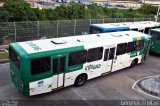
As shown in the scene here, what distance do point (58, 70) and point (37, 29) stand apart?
27.4 feet

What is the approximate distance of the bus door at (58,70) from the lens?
961cm

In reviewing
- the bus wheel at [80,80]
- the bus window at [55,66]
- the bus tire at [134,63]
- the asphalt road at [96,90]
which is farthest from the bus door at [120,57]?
the bus window at [55,66]

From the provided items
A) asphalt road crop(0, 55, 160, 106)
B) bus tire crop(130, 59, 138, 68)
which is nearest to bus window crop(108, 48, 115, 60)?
asphalt road crop(0, 55, 160, 106)

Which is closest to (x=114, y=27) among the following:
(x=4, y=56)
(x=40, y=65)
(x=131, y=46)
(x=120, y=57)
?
(x=131, y=46)

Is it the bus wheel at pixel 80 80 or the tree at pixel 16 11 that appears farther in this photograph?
the tree at pixel 16 11

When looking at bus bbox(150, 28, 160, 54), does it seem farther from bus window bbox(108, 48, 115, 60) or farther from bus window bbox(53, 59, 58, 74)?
bus window bbox(53, 59, 58, 74)

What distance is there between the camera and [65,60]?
9.95 metres

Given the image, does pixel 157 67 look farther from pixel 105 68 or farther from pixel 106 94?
pixel 106 94

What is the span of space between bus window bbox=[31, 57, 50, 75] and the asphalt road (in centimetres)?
→ 166

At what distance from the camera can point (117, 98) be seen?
1055 centimetres

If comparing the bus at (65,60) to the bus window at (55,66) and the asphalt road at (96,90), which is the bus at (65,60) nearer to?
the bus window at (55,66)

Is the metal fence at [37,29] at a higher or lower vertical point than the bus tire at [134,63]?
higher

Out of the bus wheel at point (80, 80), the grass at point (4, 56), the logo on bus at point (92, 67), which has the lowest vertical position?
the bus wheel at point (80, 80)

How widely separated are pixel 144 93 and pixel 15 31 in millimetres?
10678
